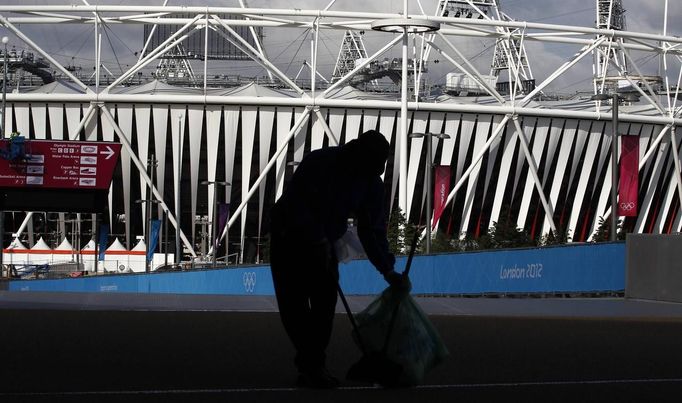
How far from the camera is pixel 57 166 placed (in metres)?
33.0

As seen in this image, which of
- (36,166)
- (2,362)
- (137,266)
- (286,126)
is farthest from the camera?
(286,126)

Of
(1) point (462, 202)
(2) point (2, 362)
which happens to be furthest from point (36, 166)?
(1) point (462, 202)

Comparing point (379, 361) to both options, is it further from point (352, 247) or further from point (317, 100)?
point (317, 100)

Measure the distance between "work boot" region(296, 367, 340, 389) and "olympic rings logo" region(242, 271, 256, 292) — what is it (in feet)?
68.9

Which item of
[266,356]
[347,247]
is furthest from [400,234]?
[347,247]

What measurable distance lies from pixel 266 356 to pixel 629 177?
4606 centimetres

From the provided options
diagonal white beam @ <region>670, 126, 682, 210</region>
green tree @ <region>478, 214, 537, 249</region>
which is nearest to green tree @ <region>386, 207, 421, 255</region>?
green tree @ <region>478, 214, 537, 249</region>

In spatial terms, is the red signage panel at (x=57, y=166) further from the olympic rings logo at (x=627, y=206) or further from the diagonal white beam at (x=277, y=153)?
the diagonal white beam at (x=277, y=153)

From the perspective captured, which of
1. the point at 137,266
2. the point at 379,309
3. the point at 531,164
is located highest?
the point at 379,309

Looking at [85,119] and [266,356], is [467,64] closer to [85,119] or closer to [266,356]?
[85,119]

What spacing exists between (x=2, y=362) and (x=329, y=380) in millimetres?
2286

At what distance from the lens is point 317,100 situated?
7262cm

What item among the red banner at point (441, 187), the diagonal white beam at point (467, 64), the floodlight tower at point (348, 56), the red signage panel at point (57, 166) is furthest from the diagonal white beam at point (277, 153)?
the red signage panel at point (57, 166)

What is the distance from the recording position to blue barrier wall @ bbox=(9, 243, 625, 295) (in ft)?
74.7
